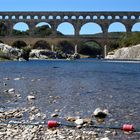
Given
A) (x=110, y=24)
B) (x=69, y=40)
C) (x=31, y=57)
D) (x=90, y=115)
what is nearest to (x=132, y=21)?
(x=110, y=24)

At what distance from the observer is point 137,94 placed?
2550 centimetres

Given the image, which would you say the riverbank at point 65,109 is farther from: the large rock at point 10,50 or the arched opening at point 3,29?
the arched opening at point 3,29

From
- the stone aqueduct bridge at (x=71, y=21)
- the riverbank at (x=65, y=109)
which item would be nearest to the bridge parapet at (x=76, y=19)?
the stone aqueduct bridge at (x=71, y=21)

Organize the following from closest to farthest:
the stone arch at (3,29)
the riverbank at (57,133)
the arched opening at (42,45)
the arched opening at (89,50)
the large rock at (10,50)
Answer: the riverbank at (57,133) < the large rock at (10,50) < the arched opening at (42,45) < the stone arch at (3,29) < the arched opening at (89,50)

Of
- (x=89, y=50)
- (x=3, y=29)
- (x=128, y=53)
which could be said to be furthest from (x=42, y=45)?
(x=128, y=53)

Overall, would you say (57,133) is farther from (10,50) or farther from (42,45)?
(42,45)

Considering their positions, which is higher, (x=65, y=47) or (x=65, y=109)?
(x=65, y=47)

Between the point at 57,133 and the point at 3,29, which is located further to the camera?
the point at 3,29

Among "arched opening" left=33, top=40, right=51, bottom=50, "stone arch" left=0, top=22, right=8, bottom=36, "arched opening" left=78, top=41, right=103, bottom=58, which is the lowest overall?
"arched opening" left=78, top=41, right=103, bottom=58

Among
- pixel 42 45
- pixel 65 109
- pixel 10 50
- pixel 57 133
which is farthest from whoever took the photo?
pixel 42 45

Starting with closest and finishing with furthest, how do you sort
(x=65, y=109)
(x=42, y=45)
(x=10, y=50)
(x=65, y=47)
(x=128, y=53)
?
(x=65, y=109), (x=10, y=50), (x=128, y=53), (x=65, y=47), (x=42, y=45)

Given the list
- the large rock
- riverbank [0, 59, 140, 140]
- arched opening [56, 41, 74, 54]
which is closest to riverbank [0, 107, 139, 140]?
riverbank [0, 59, 140, 140]

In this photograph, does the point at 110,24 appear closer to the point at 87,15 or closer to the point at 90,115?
the point at 87,15

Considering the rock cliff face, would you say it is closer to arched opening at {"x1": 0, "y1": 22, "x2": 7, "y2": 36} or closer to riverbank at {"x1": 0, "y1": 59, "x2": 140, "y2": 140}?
arched opening at {"x1": 0, "y1": 22, "x2": 7, "y2": 36}
